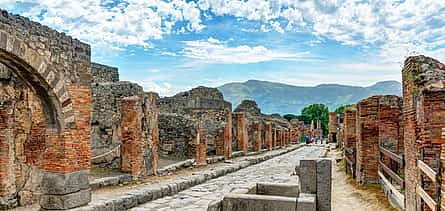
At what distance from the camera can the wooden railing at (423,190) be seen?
16.4 ft

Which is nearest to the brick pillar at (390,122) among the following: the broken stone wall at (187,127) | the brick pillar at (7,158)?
the broken stone wall at (187,127)

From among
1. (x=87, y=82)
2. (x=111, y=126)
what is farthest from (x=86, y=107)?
(x=111, y=126)

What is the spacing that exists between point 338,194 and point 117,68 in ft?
63.4

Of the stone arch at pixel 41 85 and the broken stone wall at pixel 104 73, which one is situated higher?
the broken stone wall at pixel 104 73

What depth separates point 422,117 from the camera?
5895 mm

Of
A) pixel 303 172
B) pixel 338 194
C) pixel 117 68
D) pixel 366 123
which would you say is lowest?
Result: pixel 338 194

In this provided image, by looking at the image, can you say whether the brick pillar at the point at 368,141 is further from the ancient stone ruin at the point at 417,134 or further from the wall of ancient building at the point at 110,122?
the wall of ancient building at the point at 110,122

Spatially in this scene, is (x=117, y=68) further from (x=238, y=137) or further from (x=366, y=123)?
(x=366, y=123)

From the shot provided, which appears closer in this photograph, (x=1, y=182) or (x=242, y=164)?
(x=1, y=182)

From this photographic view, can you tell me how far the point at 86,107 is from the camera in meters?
9.70

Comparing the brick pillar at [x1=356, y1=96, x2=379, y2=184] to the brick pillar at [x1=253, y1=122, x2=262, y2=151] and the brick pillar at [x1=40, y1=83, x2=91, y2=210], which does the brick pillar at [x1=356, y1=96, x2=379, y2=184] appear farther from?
the brick pillar at [x1=253, y1=122, x2=262, y2=151]

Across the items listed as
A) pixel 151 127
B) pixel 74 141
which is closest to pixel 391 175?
pixel 74 141

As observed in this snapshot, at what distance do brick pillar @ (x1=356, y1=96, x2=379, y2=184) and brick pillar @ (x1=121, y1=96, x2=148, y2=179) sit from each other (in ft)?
23.2

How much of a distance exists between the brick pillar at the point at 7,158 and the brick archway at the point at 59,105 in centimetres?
13
